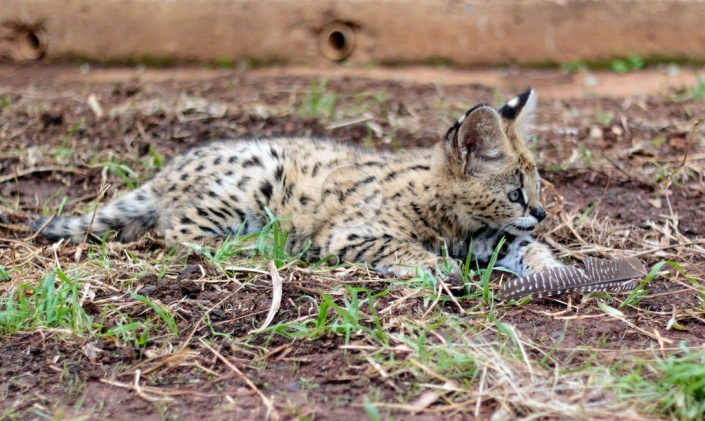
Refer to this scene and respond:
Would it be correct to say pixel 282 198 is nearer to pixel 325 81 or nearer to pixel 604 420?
pixel 604 420

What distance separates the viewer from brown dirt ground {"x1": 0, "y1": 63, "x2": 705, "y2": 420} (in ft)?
12.0

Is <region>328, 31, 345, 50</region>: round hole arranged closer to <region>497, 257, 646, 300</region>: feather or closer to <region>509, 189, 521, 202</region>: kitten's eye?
<region>509, 189, 521, 202</region>: kitten's eye

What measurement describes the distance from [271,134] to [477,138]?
279 centimetres

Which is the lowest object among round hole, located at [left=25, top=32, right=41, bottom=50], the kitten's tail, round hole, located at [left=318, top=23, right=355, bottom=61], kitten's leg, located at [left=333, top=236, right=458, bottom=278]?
kitten's leg, located at [left=333, top=236, right=458, bottom=278]

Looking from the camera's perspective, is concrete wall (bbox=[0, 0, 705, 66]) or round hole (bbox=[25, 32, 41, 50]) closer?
concrete wall (bbox=[0, 0, 705, 66])

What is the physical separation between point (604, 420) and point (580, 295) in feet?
4.53

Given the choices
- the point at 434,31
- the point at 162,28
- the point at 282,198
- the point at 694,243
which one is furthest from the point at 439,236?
the point at 162,28

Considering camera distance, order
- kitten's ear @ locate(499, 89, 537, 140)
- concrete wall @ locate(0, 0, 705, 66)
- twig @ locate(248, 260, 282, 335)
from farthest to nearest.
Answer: concrete wall @ locate(0, 0, 705, 66) → kitten's ear @ locate(499, 89, 537, 140) → twig @ locate(248, 260, 282, 335)

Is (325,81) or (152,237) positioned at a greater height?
(325,81)

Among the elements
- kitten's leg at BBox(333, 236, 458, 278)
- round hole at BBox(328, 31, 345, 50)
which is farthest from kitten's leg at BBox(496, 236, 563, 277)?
round hole at BBox(328, 31, 345, 50)

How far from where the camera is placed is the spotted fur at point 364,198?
5.18 m

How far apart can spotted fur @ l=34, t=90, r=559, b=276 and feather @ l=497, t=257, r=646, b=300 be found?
0.44 meters

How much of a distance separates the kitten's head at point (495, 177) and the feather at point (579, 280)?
0.58 meters

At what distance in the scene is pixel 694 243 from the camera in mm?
5238
